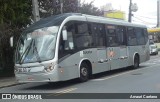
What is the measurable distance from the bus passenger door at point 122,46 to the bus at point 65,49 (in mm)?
752

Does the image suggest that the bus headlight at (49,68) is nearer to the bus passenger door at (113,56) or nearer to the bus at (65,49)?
the bus at (65,49)

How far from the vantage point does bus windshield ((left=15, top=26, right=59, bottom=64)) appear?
54.2ft

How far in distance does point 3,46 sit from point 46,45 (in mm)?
7294

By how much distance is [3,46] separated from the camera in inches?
916

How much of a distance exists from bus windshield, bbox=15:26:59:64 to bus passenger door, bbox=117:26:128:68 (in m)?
6.81

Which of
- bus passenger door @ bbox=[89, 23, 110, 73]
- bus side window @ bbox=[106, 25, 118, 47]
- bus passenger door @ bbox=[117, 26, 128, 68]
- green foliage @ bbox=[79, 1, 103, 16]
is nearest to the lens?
bus passenger door @ bbox=[89, 23, 110, 73]

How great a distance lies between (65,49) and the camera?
17094 millimetres

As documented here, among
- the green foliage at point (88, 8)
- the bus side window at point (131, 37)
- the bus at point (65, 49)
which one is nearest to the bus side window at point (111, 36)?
the bus at point (65, 49)

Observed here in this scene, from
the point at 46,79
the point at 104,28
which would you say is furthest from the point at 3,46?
the point at 46,79

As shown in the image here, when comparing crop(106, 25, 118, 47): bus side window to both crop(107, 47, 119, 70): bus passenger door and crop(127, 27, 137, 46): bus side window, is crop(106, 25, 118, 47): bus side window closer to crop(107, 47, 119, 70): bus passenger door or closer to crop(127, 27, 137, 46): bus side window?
crop(107, 47, 119, 70): bus passenger door

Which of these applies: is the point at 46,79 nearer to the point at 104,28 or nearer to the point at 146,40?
the point at 104,28

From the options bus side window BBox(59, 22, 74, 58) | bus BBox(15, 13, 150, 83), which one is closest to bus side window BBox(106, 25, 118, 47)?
bus BBox(15, 13, 150, 83)

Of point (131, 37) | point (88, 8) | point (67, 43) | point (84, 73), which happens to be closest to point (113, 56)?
point (131, 37)

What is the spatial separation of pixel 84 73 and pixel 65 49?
1900 millimetres
